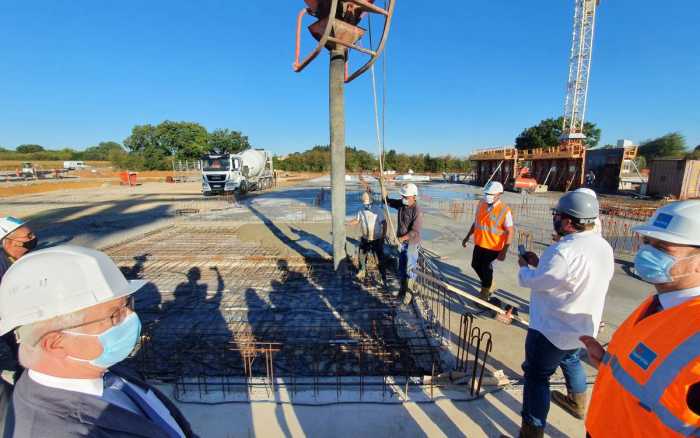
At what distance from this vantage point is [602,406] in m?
1.42

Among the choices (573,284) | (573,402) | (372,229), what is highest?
(573,284)

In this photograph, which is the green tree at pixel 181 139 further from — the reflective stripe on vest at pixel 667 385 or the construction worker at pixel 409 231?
the reflective stripe on vest at pixel 667 385

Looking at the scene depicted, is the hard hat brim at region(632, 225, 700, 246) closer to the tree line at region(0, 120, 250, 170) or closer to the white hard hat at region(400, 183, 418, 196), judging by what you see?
the white hard hat at region(400, 183, 418, 196)

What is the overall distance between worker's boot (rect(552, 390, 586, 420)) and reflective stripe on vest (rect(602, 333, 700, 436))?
1.63 m

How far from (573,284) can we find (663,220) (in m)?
0.76

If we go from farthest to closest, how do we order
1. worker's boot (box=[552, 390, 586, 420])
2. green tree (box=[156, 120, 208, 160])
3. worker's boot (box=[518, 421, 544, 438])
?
green tree (box=[156, 120, 208, 160])
worker's boot (box=[552, 390, 586, 420])
worker's boot (box=[518, 421, 544, 438])

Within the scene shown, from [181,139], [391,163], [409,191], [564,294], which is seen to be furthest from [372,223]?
[181,139]

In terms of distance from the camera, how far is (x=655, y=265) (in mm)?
1401

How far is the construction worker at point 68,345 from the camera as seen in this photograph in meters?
0.88

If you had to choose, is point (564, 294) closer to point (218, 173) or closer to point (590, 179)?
point (218, 173)

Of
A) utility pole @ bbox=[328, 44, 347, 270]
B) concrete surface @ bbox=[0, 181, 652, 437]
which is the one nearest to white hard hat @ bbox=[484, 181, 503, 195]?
concrete surface @ bbox=[0, 181, 652, 437]

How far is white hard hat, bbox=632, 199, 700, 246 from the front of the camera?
1294 mm

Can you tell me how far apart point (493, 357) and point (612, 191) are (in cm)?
2673

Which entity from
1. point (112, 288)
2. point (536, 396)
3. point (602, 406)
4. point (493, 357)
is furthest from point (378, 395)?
point (112, 288)
